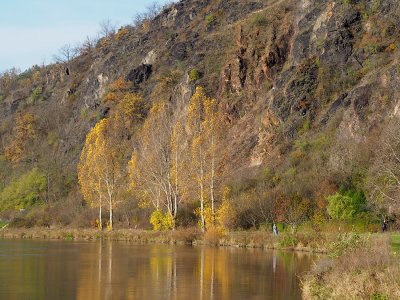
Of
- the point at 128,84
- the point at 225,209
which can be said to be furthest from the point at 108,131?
the point at 225,209

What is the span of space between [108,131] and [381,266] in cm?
7174

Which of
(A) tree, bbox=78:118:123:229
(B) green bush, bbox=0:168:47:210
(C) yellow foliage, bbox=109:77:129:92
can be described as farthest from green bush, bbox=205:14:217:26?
(A) tree, bbox=78:118:123:229

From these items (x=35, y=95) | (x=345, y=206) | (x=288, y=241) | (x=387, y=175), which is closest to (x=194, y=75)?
(x=345, y=206)

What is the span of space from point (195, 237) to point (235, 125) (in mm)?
23791

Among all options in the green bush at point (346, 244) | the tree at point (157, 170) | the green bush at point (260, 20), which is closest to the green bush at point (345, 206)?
the tree at point (157, 170)

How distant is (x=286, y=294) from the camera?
26.9m

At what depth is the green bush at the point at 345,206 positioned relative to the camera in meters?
48.2

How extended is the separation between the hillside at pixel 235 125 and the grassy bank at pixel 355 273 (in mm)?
14680

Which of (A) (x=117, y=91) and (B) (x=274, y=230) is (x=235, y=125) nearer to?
(B) (x=274, y=230)

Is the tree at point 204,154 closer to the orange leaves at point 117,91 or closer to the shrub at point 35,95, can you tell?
the orange leaves at point 117,91

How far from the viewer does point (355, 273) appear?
22.5 m

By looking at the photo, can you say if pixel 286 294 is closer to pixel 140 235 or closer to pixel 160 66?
pixel 140 235

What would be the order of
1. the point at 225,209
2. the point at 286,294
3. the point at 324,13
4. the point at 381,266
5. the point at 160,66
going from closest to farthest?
the point at 381,266
the point at 286,294
the point at 225,209
the point at 324,13
the point at 160,66

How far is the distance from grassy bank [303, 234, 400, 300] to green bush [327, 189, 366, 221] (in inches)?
828
